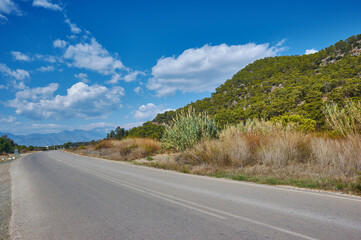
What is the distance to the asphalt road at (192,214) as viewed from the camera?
339 centimetres

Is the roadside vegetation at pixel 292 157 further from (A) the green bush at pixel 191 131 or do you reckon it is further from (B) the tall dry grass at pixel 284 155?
(A) the green bush at pixel 191 131

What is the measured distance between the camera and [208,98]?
272 feet

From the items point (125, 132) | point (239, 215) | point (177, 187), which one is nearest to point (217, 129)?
point (177, 187)

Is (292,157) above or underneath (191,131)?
underneath

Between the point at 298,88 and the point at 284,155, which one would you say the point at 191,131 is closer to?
the point at 284,155

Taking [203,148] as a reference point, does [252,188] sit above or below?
below

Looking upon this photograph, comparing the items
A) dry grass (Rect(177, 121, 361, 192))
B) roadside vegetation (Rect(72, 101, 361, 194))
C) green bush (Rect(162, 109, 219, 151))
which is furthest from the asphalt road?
green bush (Rect(162, 109, 219, 151))

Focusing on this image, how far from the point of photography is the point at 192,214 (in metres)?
4.29

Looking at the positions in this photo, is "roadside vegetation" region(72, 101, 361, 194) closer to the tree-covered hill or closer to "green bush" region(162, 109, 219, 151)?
"green bush" region(162, 109, 219, 151)

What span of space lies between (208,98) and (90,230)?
3189 inches

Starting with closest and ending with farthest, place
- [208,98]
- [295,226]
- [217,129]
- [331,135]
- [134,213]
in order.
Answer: [295,226]
[134,213]
[331,135]
[217,129]
[208,98]

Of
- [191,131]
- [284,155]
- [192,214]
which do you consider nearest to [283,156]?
[284,155]

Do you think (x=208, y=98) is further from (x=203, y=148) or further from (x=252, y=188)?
(x=252, y=188)

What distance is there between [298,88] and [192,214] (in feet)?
163
